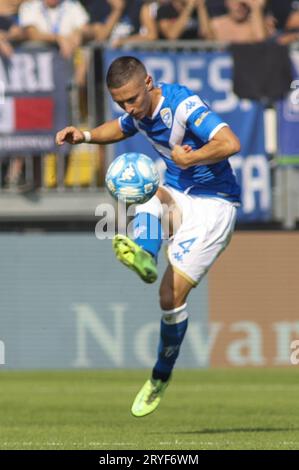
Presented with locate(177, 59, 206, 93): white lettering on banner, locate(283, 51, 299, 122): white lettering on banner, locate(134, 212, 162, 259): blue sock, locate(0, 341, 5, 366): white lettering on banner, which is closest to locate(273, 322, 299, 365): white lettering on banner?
locate(283, 51, 299, 122): white lettering on banner

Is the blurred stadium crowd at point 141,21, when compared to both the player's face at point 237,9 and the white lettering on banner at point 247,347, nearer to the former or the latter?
the player's face at point 237,9

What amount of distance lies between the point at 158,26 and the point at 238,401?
6.92 m

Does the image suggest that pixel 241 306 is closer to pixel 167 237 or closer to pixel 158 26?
pixel 158 26

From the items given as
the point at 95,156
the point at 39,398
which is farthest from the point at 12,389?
the point at 95,156

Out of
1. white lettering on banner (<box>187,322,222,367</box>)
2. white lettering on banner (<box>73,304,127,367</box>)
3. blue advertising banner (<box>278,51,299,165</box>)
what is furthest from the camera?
white lettering on banner (<box>187,322,222,367</box>)

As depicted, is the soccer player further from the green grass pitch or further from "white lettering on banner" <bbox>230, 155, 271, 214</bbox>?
"white lettering on banner" <bbox>230, 155, 271, 214</bbox>

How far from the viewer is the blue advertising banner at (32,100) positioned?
59.8 ft

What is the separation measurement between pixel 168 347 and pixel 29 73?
872cm

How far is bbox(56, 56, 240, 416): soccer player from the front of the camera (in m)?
9.72

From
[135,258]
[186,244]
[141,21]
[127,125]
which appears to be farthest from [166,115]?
[141,21]

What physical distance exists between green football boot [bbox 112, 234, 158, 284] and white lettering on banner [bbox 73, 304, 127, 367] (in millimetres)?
9844

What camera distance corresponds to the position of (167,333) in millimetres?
10297

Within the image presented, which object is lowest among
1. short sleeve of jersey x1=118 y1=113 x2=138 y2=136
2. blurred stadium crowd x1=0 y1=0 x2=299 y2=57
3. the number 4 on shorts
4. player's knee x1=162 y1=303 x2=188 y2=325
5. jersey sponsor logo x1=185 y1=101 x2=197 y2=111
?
player's knee x1=162 y1=303 x2=188 y2=325

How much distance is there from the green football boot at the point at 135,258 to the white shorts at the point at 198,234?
2.87 ft
